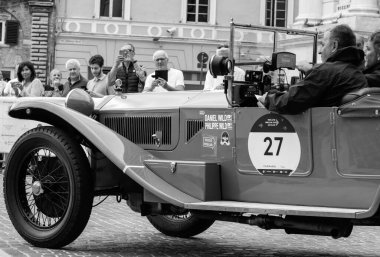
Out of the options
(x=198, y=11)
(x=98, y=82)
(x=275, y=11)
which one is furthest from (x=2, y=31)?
(x=98, y=82)

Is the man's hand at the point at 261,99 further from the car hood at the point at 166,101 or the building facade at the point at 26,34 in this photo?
the building facade at the point at 26,34

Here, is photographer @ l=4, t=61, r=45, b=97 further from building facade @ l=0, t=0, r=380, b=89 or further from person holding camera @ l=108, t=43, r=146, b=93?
building facade @ l=0, t=0, r=380, b=89

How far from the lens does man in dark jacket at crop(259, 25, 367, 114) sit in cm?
730

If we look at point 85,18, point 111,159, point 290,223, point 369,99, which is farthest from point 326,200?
point 85,18

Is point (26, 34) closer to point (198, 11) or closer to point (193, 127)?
point (198, 11)

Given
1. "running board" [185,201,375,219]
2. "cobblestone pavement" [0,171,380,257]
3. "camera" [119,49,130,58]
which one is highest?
"camera" [119,49,130,58]

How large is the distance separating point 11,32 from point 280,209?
36.1 m

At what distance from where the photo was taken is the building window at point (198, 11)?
42.0m

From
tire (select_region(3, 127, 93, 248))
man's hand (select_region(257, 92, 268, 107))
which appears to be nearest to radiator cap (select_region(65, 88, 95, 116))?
tire (select_region(3, 127, 93, 248))

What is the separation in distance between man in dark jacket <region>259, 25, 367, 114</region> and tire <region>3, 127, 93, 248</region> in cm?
168

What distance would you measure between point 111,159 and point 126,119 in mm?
665

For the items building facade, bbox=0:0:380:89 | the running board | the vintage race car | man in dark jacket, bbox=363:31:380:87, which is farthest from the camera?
building facade, bbox=0:0:380:89

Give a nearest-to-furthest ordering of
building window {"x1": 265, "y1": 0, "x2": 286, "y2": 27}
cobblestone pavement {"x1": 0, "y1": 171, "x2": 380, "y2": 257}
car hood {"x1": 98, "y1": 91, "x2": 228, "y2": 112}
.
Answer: car hood {"x1": 98, "y1": 91, "x2": 228, "y2": 112} → cobblestone pavement {"x1": 0, "y1": 171, "x2": 380, "y2": 257} → building window {"x1": 265, "y1": 0, "x2": 286, "y2": 27}

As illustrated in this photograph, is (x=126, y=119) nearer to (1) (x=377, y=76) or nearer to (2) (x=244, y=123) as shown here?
(2) (x=244, y=123)
